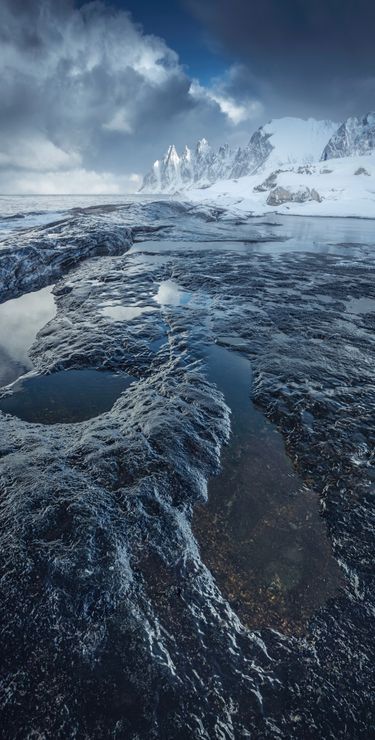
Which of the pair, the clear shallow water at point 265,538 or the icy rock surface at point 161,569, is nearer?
the icy rock surface at point 161,569

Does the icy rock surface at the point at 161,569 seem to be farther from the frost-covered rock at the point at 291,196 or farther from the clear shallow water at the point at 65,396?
the frost-covered rock at the point at 291,196

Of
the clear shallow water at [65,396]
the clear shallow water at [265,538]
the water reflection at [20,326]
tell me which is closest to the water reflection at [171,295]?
the water reflection at [20,326]

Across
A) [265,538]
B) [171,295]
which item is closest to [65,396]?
→ [265,538]

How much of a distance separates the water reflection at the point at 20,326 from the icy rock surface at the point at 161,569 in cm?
68

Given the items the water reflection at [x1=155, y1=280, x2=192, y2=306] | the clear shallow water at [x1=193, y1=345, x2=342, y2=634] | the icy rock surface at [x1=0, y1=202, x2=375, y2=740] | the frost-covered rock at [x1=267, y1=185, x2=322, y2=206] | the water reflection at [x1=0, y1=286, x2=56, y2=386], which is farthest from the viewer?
the frost-covered rock at [x1=267, y1=185, x2=322, y2=206]

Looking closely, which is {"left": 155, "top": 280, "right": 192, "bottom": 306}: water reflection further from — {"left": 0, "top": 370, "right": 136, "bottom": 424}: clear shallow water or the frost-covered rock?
the frost-covered rock

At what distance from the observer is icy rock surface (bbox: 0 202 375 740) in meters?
2.60

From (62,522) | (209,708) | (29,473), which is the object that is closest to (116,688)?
(209,708)

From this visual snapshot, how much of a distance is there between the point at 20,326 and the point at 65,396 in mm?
4989

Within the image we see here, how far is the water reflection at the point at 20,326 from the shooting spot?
7750 millimetres

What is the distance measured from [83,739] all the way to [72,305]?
11.5m

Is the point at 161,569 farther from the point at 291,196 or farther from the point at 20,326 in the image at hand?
the point at 291,196

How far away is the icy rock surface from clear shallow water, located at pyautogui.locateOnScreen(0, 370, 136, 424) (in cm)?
30

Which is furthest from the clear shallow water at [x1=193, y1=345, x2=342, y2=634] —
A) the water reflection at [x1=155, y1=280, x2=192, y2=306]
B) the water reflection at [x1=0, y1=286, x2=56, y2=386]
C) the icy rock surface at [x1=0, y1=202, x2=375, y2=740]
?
the water reflection at [x1=155, y1=280, x2=192, y2=306]
